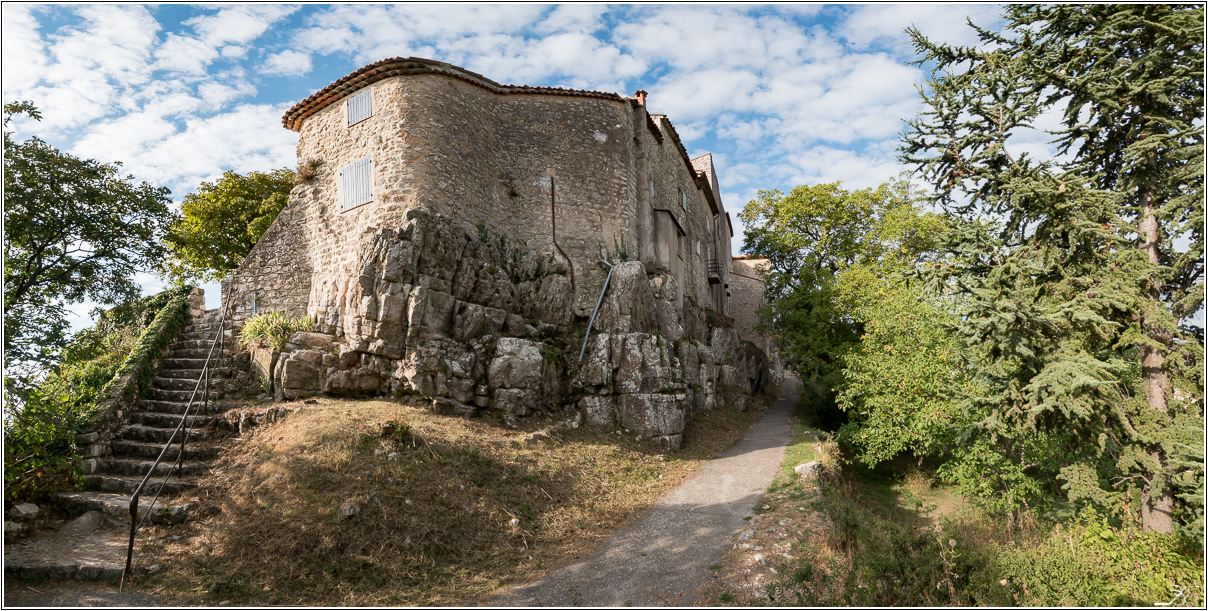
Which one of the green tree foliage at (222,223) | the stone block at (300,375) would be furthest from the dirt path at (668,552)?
the green tree foliage at (222,223)

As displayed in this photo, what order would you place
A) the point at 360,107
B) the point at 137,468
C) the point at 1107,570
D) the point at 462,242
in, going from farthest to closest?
the point at 360,107, the point at 462,242, the point at 137,468, the point at 1107,570

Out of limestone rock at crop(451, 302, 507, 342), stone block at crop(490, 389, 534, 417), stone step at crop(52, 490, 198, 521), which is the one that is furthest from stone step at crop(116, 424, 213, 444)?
stone block at crop(490, 389, 534, 417)

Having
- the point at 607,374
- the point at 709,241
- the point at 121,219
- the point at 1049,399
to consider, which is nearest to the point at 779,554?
the point at 1049,399

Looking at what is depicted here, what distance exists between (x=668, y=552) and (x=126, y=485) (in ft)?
28.3

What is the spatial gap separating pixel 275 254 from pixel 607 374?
1084 centimetres

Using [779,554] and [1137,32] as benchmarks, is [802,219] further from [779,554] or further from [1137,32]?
[779,554]

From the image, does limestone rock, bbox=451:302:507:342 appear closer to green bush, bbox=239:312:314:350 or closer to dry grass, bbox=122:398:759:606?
dry grass, bbox=122:398:759:606

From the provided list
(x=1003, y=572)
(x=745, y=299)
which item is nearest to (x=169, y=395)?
(x=1003, y=572)

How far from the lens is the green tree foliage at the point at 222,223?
1942 centimetres

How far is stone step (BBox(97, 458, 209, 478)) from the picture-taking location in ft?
31.1

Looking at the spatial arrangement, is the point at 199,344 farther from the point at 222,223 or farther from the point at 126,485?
the point at 222,223

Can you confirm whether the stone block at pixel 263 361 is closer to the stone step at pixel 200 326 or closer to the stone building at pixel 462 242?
the stone building at pixel 462 242

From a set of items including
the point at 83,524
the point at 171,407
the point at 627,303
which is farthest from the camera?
the point at 627,303

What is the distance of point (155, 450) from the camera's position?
395 inches
